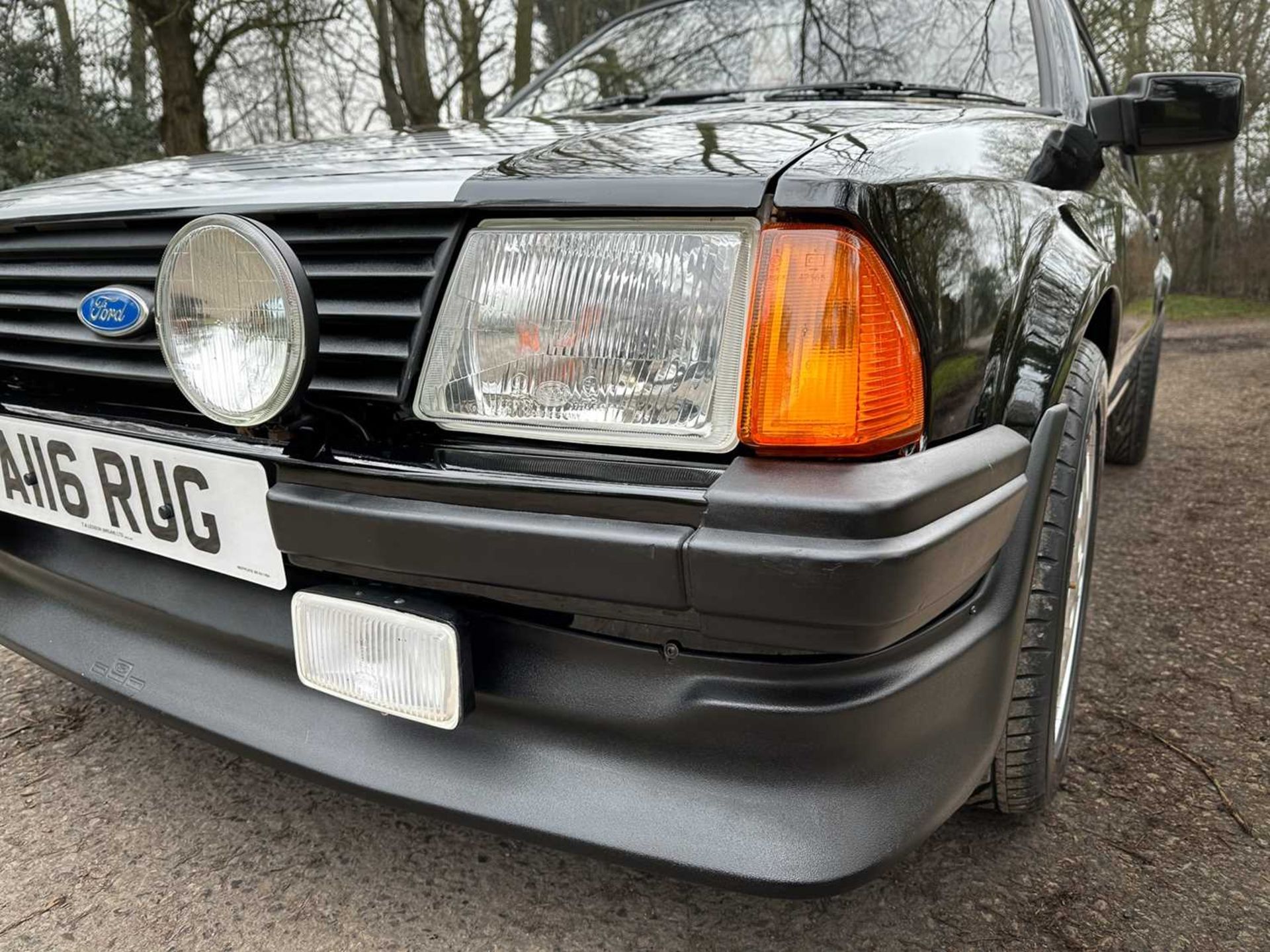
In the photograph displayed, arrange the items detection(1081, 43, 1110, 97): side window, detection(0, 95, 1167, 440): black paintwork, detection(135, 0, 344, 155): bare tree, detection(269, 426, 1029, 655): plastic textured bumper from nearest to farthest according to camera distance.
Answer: detection(269, 426, 1029, 655): plastic textured bumper → detection(0, 95, 1167, 440): black paintwork → detection(1081, 43, 1110, 97): side window → detection(135, 0, 344, 155): bare tree

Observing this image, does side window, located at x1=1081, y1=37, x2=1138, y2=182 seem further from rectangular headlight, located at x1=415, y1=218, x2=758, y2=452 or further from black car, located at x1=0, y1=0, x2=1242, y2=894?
rectangular headlight, located at x1=415, y1=218, x2=758, y2=452

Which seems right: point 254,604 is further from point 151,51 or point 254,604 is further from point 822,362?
point 151,51

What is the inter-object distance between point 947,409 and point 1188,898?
866 mm

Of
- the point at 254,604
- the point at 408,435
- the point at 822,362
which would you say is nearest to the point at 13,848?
the point at 254,604

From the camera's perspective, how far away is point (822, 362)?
967 mm

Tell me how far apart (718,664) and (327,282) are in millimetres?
649

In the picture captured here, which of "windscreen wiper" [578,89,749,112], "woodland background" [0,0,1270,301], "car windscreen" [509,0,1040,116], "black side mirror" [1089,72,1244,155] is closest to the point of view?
"black side mirror" [1089,72,1244,155]

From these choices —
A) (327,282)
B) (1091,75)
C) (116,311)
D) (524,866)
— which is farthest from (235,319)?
(1091,75)

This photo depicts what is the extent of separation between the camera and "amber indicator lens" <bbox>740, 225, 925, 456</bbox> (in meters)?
0.96

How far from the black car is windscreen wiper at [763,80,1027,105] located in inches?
25.3

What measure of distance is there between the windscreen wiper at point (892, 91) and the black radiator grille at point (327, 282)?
1193 mm

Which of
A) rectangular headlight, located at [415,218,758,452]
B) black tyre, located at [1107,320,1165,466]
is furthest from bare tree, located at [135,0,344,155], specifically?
rectangular headlight, located at [415,218,758,452]

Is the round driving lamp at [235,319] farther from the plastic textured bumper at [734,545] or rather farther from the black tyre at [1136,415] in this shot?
the black tyre at [1136,415]

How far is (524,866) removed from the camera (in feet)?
4.68
